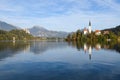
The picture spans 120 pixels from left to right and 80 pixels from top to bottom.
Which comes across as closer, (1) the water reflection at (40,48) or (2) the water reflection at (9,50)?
(2) the water reflection at (9,50)

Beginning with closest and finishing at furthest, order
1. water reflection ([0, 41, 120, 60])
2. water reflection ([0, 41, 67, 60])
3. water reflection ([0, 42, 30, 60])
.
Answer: water reflection ([0, 42, 30, 60])
water reflection ([0, 41, 67, 60])
water reflection ([0, 41, 120, 60])

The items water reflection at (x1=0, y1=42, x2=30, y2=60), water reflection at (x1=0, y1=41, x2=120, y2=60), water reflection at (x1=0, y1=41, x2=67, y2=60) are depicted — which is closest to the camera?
water reflection at (x1=0, y1=42, x2=30, y2=60)

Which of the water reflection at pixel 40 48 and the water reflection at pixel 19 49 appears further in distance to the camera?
the water reflection at pixel 40 48

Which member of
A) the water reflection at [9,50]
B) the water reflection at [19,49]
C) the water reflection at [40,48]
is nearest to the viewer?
the water reflection at [9,50]

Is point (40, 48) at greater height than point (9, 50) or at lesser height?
lesser

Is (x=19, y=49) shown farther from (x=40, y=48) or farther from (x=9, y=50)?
(x=40, y=48)

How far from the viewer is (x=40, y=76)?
885 inches

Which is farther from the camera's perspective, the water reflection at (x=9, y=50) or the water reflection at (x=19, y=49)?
the water reflection at (x=19, y=49)

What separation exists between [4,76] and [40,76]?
3653 millimetres

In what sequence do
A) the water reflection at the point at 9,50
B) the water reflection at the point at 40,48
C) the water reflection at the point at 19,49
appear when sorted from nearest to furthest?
the water reflection at the point at 9,50, the water reflection at the point at 19,49, the water reflection at the point at 40,48

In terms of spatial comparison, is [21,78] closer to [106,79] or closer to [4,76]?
[4,76]

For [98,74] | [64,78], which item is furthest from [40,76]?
[98,74]

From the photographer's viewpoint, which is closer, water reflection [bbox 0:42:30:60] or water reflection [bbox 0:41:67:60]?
water reflection [bbox 0:42:30:60]

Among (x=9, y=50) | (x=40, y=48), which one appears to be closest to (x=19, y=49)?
(x=9, y=50)
